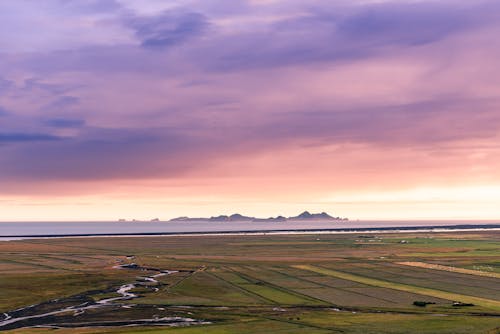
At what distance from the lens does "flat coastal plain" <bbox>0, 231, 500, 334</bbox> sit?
8031 cm

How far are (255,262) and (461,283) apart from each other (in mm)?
63301

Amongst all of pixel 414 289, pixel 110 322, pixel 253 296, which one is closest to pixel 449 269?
pixel 414 289

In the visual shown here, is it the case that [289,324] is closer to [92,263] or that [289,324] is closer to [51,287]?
[51,287]

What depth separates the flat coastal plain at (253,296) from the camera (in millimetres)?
80312

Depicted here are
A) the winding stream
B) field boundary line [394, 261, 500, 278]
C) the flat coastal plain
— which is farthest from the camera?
field boundary line [394, 261, 500, 278]

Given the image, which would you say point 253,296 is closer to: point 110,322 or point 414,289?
point 110,322

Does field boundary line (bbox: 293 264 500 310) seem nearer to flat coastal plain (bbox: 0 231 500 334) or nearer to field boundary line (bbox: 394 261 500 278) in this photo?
flat coastal plain (bbox: 0 231 500 334)

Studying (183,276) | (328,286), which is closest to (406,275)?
(328,286)

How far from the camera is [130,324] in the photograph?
3221 inches

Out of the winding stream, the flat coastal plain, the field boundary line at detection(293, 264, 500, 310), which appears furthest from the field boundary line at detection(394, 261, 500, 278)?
the winding stream

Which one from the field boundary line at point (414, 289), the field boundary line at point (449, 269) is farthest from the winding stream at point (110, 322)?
the field boundary line at point (449, 269)

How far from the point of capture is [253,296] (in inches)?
4141

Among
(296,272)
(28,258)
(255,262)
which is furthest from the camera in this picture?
(28,258)

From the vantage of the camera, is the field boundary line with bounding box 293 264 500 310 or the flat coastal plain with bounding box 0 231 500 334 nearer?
the flat coastal plain with bounding box 0 231 500 334
